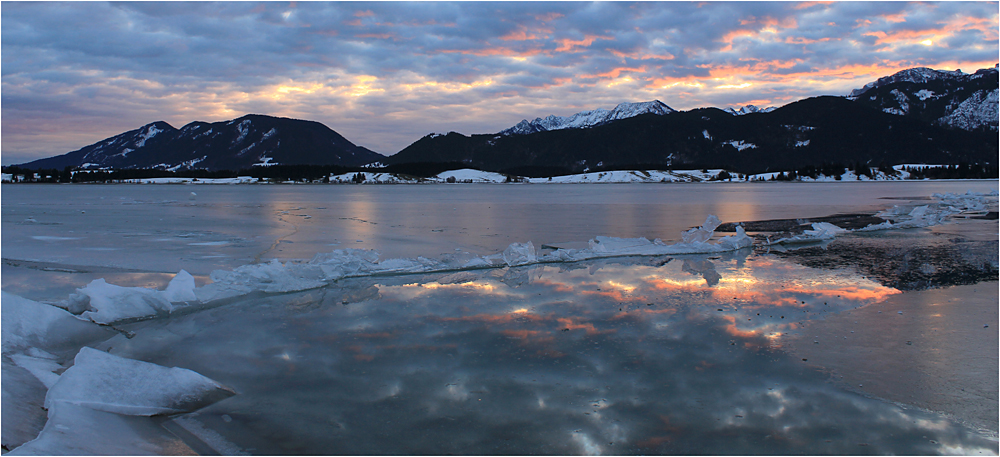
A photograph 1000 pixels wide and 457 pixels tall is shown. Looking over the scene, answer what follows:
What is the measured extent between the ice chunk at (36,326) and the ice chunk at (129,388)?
73.0 inches

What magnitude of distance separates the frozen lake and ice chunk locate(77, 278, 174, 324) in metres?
0.25

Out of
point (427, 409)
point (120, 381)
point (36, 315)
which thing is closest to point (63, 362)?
point (36, 315)

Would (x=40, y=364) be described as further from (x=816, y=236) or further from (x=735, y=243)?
(x=816, y=236)

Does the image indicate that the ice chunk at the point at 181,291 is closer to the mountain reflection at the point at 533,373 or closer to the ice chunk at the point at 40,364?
the mountain reflection at the point at 533,373

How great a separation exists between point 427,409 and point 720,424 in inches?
91.0

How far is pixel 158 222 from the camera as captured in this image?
22281mm

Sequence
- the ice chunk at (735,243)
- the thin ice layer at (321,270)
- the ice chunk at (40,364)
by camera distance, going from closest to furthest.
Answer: the ice chunk at (40,364)
the thin ice layer at (321,270)
the ice chunk at (735,243)

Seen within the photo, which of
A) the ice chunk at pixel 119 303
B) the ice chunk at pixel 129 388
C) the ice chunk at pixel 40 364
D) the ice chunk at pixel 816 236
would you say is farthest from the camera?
the ice chunk at pixel 816 236

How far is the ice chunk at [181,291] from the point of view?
790cm

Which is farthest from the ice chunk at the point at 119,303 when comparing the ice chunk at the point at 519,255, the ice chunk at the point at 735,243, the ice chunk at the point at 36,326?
the ice chunk at the point at 735,243

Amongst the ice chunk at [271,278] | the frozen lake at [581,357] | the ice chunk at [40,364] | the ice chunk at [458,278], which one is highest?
the ice chunk at [271,278]

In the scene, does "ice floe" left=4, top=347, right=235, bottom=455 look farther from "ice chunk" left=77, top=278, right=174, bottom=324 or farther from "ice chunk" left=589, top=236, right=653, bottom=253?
"ice chunk" left=589, top=236, right=653, bottom=253

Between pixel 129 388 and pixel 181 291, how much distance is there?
3754 millimetres

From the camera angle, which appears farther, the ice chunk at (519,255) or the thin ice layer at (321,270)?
the ice chunk at (519,255)
